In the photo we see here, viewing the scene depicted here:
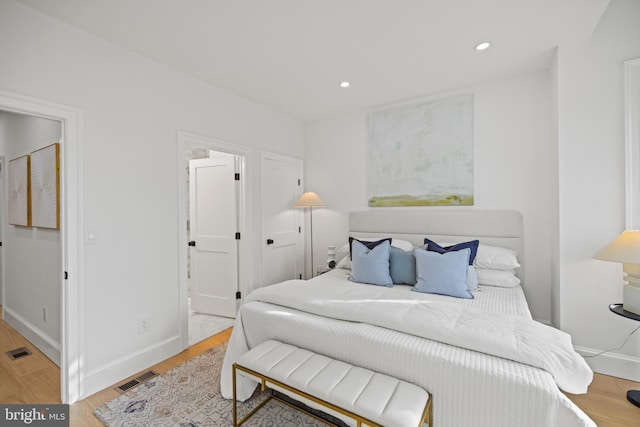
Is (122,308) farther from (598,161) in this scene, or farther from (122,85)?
(598,161)

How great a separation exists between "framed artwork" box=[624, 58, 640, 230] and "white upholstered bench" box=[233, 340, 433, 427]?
2.21m

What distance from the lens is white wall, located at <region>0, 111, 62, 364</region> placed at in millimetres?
2545

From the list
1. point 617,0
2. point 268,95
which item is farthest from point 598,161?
point 268,95

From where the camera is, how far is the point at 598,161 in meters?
2.29

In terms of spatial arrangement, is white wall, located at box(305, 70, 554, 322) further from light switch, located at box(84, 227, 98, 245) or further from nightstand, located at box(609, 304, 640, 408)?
light switch, located at box(84, 227, 98, 245)

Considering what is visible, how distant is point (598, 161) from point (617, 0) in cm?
121

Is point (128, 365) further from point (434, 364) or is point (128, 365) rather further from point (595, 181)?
point (595, 181)

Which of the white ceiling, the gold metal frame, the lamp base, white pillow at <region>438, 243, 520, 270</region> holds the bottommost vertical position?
the gold metal frame

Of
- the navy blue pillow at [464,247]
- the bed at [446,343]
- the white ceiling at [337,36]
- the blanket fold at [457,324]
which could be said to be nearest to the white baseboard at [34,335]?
the bed at [446,343]

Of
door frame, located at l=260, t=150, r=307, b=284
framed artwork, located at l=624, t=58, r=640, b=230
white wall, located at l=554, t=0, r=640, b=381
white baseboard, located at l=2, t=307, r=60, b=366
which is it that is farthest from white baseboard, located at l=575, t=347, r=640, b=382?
white baseboard, located at l=2, t=307, r=60, b=366

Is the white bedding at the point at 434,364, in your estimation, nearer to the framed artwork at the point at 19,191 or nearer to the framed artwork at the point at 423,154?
the framed artwork at the point at 423,154

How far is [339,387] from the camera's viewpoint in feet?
4.70

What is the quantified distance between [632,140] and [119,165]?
398 centimetres

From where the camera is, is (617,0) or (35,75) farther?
(617,0)
